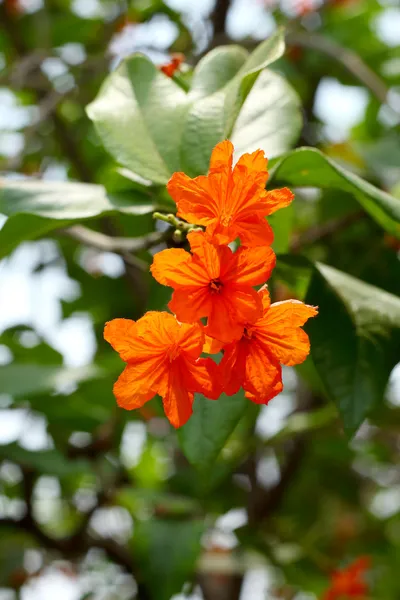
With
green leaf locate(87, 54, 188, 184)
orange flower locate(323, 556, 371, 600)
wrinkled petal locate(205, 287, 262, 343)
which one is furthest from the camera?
orange flower locate(323, 556, 371, 600)

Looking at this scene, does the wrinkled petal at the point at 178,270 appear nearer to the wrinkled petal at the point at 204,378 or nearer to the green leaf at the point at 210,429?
the wrinkled petal at the point at 204,378

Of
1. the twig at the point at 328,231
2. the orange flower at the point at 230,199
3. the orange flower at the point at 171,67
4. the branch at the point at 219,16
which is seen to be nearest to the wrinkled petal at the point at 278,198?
the orange flower at the point at 230,199

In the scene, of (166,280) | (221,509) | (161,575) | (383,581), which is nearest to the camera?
(166,280)

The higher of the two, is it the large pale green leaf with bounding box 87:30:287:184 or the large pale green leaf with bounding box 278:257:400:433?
the large pale green leaf with bounding box 87:30:287:184

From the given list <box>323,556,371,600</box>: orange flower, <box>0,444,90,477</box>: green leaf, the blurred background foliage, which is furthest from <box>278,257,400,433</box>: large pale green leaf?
<box>323,556,371,600</box>: orange flower

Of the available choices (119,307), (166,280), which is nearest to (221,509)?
(119,307)

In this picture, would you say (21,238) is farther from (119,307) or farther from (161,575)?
(119,307)

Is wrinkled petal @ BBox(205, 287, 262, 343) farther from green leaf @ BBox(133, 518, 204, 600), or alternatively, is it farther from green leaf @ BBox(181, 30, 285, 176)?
green leaf @ BBox(133, 518, 204, 600)
